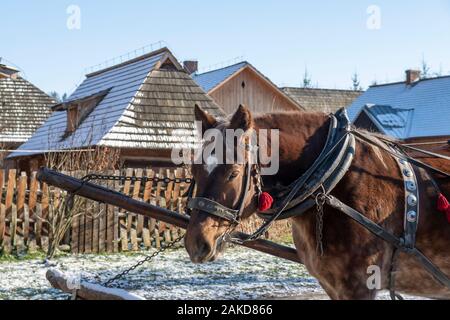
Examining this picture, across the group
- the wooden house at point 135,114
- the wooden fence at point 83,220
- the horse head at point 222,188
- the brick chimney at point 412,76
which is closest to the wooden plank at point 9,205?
the wooden fence at point 83,220

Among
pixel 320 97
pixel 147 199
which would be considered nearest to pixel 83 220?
pixel 147 199

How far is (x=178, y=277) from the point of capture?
931 centimetres

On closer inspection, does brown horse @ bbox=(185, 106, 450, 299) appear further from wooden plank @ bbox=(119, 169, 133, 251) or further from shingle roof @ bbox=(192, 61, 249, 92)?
shingle roof @ bbox=(192, 61, 249, 92)

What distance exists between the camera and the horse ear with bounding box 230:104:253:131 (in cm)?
346

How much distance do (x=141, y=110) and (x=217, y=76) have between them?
11.8m

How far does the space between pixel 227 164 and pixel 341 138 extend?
0.71 metres

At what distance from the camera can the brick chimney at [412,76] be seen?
37.1 meters

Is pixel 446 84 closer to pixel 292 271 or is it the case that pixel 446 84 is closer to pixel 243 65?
pixel 243 65

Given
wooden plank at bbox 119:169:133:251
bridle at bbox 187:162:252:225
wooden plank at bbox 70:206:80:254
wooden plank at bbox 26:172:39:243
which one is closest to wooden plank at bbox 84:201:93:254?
wooden plank at bbox 70:206:80:254

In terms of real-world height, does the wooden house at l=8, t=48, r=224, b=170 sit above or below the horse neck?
above

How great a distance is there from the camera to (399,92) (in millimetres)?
37625

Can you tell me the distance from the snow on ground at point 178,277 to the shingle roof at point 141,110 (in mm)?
8330

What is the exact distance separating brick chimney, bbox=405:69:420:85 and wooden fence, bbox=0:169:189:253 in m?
26.9
